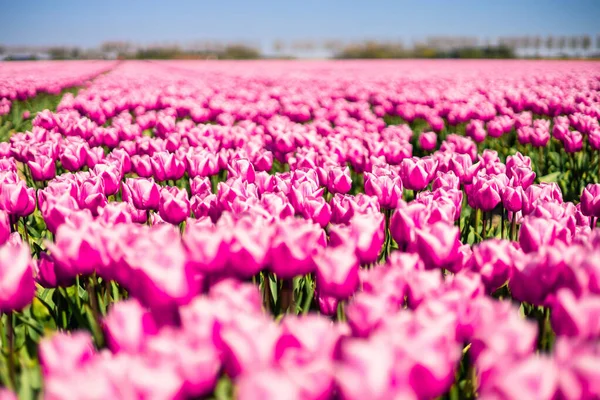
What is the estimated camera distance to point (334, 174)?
3.03 metres

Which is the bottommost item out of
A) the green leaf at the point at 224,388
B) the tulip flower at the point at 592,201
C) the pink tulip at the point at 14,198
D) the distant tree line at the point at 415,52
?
the green leaf at the point at 224,388

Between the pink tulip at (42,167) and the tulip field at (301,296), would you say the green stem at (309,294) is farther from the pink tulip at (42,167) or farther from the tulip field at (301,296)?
the pink tulip at (42,167)

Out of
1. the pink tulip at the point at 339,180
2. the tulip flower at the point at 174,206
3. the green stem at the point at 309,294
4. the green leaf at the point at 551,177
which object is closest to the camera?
the green stem at the point at 309,294

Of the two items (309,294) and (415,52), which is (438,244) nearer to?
(309,294)

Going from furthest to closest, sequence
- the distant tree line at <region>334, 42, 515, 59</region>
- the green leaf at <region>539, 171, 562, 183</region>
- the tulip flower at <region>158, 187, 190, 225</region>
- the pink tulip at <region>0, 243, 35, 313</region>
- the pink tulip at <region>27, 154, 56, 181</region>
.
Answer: the distant tree line at <region>334, 42, 515, 59</region> → the green leaf at <region>539, 171, 562, 183</region> → the pink tulip at <region>27, 154, 56, 181</region> → the tulip flower at <region>158, 187, 190, 225</region> → the pink tulip at <region>0, 243, 35, 313</region>

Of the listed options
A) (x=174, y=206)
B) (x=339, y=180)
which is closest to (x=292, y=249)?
(x=174, y=206)

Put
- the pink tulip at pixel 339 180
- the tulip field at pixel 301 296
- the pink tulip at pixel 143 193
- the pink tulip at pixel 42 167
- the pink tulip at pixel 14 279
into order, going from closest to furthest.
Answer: the tulip field at pixel 301 296
the pink tulip at pixel 14 279
the pink tulip at pixel 143 193
the pink tulip at pixel 339 180
the pink tulip at pixel 42 167

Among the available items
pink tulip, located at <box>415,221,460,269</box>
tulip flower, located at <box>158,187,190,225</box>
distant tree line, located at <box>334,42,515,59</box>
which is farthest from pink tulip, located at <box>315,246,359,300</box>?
distant tree line, located at <box>334,42,515,59</box>

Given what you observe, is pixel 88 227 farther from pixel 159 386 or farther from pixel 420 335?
pixel 420 335

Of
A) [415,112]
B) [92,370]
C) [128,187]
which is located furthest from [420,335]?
[415,112]

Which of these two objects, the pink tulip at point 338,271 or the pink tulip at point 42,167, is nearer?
the pink tulip at point 338,271

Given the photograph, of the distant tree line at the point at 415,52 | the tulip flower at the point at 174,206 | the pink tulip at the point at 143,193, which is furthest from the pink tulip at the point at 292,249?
the distant tree line at the point at 415,52

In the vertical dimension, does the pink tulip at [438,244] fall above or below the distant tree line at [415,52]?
below

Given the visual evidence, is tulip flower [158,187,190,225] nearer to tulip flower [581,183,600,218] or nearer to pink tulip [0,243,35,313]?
pink tulip [0,243,35,313]
